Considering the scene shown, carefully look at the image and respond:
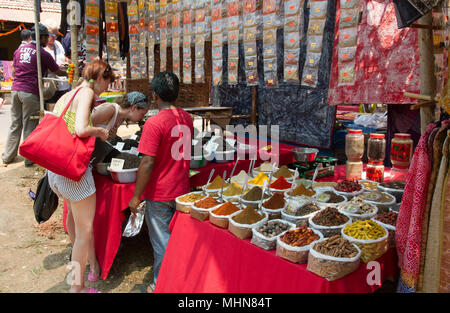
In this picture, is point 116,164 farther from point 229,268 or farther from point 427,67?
point 427,67

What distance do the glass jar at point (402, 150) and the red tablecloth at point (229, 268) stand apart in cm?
87

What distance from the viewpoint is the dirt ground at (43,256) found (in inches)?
113

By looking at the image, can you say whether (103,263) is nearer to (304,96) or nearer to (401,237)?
(401,237)

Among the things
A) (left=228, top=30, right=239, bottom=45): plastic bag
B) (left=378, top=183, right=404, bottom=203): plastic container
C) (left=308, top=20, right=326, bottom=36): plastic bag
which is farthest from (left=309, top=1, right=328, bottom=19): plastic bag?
(left=378, top=183, right=404, bottom=203): plastic container

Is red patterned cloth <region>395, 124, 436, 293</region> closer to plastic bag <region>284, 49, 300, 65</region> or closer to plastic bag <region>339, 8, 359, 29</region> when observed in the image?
plastic bag <region>339, 8, 359, 29</region>

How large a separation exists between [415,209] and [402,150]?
1.05 m

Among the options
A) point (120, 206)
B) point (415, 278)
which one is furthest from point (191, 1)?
point (415, 278)

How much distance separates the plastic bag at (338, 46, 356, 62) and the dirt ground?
271 centimetres

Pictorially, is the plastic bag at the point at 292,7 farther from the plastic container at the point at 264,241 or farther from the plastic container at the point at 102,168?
the plastic container at the point at 264,241

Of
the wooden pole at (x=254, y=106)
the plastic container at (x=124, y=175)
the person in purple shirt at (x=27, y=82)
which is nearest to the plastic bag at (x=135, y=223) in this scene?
the plastic container at (x=124, y=175)

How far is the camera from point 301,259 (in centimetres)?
155

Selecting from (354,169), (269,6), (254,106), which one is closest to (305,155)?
(354,169)

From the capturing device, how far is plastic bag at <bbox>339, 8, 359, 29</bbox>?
3.01m

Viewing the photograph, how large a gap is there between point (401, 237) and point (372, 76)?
6.62 feet
